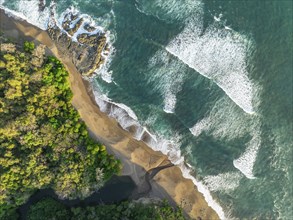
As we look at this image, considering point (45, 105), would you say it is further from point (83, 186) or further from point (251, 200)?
point (251, 200)

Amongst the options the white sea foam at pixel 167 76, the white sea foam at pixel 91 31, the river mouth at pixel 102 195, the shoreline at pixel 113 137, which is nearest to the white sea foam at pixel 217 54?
the white sea foam at pixel 167 76

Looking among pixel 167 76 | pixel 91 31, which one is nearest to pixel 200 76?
pixel 167 76

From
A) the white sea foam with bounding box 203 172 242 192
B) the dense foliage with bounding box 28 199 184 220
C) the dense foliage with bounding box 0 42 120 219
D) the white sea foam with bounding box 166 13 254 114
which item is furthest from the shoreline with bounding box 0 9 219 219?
the white sea foam with bounding box 166 13 254 114

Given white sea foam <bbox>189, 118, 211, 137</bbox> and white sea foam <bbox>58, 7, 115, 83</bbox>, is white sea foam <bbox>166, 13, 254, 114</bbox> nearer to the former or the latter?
white sea foam <bbox>189, 118, 211, 137</bbox>

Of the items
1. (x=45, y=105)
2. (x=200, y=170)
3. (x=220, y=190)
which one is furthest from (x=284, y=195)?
(x=45, y=105)

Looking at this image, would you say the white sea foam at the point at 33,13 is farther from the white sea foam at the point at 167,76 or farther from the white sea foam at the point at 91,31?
the white sea foam at the point at 167,76
